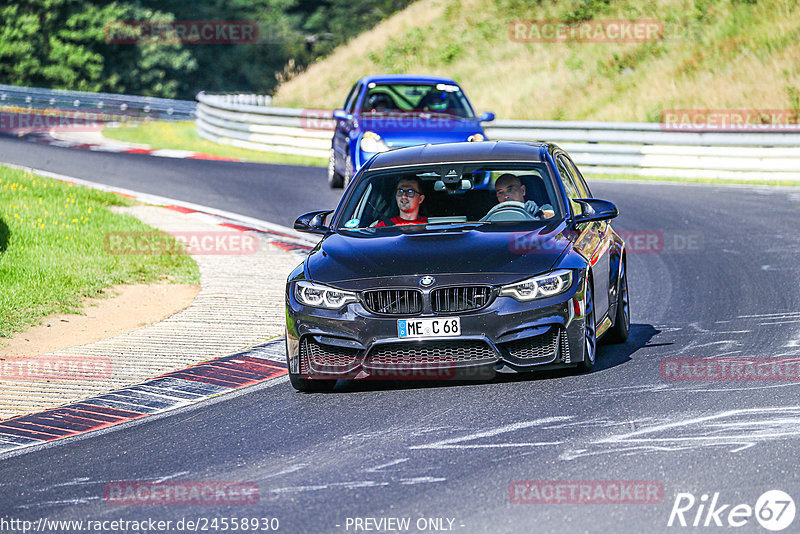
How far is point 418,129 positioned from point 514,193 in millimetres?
9190

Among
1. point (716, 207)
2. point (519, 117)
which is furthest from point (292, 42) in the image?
point (716, 207)

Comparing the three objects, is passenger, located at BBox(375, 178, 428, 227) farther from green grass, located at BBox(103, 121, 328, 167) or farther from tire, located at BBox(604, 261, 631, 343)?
green grass, located at BBox(103, 121, 328, 167)

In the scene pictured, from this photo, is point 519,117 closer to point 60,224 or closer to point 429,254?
point 60,224

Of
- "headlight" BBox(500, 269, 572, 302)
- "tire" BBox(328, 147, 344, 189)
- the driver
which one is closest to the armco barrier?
"tire" BBox(328, 147, 344, 189)

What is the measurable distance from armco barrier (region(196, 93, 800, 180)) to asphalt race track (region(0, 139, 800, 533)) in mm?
12607

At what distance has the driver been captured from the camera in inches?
363

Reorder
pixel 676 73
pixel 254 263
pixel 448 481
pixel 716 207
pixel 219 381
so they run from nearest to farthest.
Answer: pixel 448 481
pixel 219 381
pixel 254 263
pixel 716 207
pixel 676 73

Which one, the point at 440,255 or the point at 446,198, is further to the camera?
the point at 446,198

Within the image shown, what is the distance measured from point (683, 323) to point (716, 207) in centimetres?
875

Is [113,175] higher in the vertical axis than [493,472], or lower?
lower

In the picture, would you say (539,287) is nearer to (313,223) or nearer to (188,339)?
(313,223)

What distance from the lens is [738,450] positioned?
6492mm

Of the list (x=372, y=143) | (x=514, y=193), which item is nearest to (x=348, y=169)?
(x=372, y=143)

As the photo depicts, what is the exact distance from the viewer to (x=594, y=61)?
35344 millimetres
